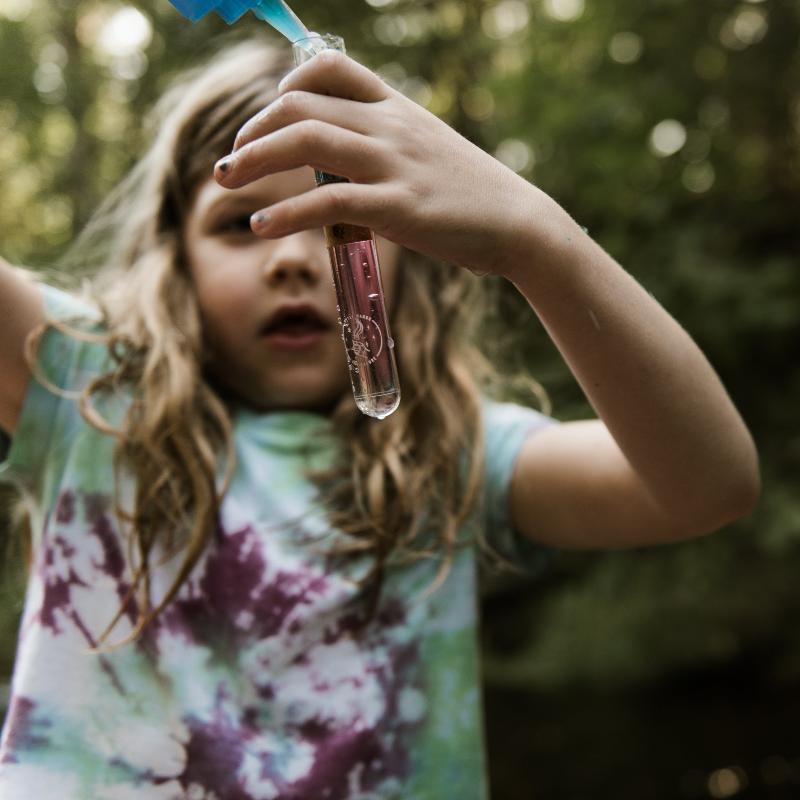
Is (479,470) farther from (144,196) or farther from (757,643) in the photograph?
(757,643)

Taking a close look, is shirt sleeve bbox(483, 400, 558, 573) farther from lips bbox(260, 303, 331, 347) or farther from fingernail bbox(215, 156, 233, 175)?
fingernail bbox(215, 156, 233, 175)

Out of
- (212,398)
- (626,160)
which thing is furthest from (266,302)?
(626,160)

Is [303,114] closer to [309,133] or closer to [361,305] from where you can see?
[309,133]

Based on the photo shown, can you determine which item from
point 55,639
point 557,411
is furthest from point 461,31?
point 55,639

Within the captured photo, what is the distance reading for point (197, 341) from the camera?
1.32m

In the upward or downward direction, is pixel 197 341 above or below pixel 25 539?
above

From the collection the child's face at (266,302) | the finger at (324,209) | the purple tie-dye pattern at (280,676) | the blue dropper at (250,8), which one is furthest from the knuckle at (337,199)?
the purple tie-dye pattern at (280,676)

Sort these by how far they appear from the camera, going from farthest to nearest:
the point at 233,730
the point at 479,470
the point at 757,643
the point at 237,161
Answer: the point at 757,643 → the point at 479,470 → the point at 233,730 → the point at 237,161

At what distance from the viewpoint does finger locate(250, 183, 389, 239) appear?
27.9 inches

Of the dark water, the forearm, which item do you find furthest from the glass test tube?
the dark water

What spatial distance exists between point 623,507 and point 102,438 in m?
0.66

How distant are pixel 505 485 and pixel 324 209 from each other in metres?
0.70

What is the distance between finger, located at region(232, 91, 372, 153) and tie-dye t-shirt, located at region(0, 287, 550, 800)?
57cm

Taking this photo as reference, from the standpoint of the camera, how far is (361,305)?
2.62ft
